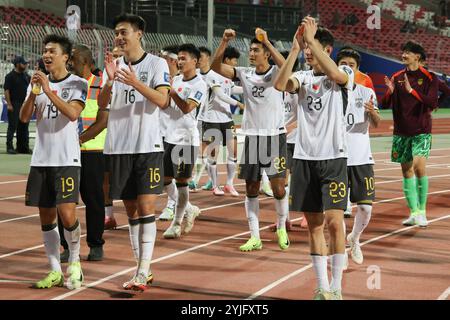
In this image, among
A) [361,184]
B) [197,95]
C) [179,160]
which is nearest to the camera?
[197,95]

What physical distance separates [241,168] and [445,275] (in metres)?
2.61

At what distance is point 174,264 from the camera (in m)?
9.20

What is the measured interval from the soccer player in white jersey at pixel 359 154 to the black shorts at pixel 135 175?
244 centimetres

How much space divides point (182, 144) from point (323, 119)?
13.0ft

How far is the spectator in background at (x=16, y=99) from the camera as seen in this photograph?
21.2 m

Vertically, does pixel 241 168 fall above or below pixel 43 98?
below

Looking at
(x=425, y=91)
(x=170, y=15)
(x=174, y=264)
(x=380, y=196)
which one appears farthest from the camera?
(x=170, y=15)

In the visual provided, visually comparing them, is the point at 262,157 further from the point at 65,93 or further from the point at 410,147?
the point at 65,93

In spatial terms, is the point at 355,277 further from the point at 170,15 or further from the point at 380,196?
the point at 170,15

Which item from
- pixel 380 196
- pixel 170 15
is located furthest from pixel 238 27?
pixel 380 196

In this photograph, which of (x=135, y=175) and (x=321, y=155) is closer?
(x=321, y=155)

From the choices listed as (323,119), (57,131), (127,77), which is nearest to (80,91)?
(57,131)

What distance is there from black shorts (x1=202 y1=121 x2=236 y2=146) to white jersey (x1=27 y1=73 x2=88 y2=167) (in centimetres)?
719

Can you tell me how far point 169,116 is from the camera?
37.3ft
